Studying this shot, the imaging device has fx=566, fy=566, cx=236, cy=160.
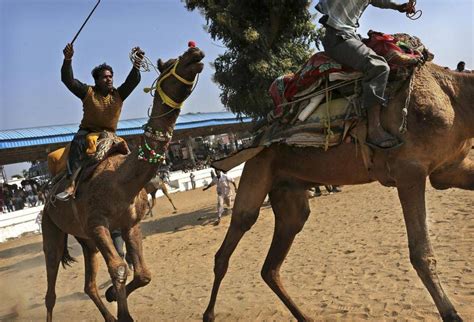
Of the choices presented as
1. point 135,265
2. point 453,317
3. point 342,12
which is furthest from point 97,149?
point 453,317

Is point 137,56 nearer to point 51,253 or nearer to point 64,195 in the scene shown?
Result: point 64,195

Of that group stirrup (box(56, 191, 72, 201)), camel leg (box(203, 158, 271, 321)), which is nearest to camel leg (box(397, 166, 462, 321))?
camel leg (box(203, 158, 271, 321))

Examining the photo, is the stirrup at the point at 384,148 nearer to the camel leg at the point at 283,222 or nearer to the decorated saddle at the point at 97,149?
the camel leg at the point at 283,222

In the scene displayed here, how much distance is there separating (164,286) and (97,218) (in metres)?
3.74

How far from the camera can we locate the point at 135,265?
229 inches

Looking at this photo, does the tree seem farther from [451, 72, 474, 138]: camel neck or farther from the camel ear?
[451, 72, 474, 138]: camel neck

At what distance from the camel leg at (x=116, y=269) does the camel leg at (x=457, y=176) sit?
2968 mm

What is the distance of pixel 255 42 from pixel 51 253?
35.2 feet

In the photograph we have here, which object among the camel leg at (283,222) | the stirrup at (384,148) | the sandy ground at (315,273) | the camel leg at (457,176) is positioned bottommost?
the sandy ground at (315,273)

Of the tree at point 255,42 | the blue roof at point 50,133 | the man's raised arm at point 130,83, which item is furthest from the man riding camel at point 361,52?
the blue roof at point 50,133

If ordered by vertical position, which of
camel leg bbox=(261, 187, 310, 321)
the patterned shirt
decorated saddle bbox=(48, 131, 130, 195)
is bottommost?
camel leg bbox=(261, 187, 310, 321)

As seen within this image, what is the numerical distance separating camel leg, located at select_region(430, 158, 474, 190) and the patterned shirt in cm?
143

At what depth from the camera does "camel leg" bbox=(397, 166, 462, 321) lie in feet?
13.9

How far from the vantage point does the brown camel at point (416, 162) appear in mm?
4309
